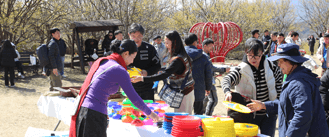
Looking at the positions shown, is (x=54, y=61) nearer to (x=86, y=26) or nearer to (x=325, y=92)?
(x=325, y=92)

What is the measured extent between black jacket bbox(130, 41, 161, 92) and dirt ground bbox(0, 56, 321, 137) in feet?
7.67

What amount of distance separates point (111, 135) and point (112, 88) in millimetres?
862

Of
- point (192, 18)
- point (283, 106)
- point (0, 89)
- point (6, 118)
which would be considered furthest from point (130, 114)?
point (192, 18)

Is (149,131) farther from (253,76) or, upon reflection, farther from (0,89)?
(0,89)

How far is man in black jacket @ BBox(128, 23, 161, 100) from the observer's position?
3.81m

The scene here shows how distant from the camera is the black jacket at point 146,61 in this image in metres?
3.85

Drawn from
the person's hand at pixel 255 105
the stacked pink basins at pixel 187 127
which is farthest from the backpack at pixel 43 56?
the person's hand at pixel 255 105

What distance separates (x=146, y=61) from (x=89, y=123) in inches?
73.9

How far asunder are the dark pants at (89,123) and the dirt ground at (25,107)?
130 inches

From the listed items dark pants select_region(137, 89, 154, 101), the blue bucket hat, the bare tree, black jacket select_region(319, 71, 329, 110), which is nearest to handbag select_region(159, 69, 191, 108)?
dark pants select_region(137, 89, 154, 101)

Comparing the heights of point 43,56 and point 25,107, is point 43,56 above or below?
above

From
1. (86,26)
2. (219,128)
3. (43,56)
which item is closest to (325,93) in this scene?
(219,128)

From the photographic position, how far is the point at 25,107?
7039 millimetres

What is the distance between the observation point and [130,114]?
121 inches
